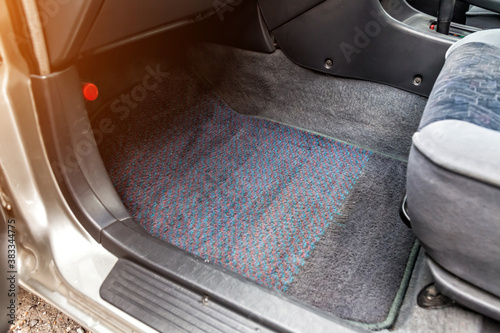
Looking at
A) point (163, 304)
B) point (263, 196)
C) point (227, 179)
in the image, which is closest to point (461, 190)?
point (163, 304)

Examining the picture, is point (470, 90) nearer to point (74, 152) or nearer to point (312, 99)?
point (312, 99)

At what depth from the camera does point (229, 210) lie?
1.23 m

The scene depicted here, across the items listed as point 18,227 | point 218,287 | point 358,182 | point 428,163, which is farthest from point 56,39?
point 358,182

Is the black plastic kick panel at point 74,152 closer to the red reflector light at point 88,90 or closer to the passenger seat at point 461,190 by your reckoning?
the red reflector light at point 88,90

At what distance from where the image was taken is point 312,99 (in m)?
1.48

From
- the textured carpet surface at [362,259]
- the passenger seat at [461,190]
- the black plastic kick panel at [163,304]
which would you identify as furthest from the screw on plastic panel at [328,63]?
the black plastic kick panel at [163,304]

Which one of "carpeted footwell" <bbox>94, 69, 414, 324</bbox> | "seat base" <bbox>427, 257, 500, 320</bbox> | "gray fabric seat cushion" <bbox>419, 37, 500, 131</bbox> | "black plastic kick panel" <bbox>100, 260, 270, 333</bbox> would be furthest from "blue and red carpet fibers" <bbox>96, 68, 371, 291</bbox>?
"gray fabric seat cushion" <bbox>419, 37, 500, 131</bbox>

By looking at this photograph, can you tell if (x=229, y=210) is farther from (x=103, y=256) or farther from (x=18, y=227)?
(x=18, y=227)

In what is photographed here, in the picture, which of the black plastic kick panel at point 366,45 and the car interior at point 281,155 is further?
the black plastic kick panel at point 366,45

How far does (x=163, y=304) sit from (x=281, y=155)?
73 cm

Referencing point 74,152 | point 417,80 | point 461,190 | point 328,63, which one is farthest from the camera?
point 328,63

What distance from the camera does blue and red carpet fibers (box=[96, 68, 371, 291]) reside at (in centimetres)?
111

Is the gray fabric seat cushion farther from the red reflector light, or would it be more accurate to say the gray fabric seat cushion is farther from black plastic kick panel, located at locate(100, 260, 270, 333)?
the red reflector light

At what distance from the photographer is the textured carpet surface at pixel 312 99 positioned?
1352 mm
